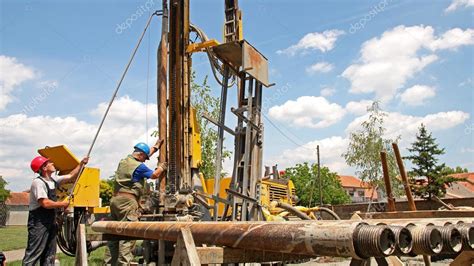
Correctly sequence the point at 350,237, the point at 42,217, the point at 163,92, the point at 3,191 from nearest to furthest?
1. the point at 350,237
2. the point at 42,217
3. the point at 163,92
4. the point at 3,191

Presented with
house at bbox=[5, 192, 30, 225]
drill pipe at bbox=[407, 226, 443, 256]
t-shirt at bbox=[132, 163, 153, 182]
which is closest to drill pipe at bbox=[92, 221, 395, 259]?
drill pipe at bbox=[407, 226, 443, 256]

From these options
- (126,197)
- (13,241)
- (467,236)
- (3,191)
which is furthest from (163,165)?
(3,191)

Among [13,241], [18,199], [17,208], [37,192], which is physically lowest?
[13,241]

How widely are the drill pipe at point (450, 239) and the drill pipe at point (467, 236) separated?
6cm

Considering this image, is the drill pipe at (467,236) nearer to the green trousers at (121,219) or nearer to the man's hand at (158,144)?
the green trousers at (121,219)

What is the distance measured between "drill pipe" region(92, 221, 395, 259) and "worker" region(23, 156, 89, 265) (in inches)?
93.4

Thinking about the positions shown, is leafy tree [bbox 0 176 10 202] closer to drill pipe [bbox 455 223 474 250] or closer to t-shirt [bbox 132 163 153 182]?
t-shirt [bbox 132 163 153 182]

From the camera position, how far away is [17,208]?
66562 millimetres

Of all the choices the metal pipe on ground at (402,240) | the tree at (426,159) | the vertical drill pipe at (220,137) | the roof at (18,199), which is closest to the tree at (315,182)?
the tree at (426,159)

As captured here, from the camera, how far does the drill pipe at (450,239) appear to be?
96.7 inches

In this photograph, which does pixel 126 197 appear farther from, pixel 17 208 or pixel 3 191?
pixel 17 208

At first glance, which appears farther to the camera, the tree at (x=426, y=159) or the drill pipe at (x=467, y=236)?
the tree at (x=426, y=159)

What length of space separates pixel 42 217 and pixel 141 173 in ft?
4.54

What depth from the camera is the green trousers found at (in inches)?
232
